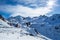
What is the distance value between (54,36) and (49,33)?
752cm

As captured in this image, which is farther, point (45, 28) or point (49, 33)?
point (45, 28)

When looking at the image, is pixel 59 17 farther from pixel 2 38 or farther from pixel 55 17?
pixel 2 38

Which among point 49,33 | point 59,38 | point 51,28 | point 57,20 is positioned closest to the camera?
point 59,38

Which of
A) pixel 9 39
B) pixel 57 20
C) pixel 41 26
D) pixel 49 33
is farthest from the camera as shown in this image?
pixel 57 20

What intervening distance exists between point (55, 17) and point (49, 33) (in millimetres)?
46123

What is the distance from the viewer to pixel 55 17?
160750 mm

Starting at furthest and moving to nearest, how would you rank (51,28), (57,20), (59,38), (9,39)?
1. (57,20)
2. (51,28)
3. (59,38)
4. (9,39)

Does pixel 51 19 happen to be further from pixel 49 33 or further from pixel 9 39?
pixel 9 39

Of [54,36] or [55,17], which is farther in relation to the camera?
[55,17]

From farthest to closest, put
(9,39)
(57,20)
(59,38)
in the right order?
(57,20) < (59,38) < (9,39)

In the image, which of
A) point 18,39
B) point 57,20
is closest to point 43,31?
point 57,20

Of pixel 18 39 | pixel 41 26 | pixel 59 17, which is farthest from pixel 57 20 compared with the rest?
pixel 18 39

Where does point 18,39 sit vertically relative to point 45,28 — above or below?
above

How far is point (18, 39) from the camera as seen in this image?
30.8 metres
